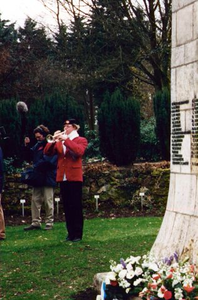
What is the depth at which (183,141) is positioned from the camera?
18.1 ft

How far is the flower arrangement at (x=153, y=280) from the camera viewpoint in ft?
14.5

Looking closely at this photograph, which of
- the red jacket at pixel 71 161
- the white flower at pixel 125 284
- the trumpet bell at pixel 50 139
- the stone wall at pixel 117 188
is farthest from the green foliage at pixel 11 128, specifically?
the white flower at pixel 125 284

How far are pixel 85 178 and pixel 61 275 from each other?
23.3ft

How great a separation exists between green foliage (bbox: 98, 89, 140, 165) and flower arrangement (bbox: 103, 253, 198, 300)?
31.5 ft

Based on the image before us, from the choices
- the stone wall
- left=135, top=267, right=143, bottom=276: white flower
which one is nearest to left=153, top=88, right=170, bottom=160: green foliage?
the stone wall

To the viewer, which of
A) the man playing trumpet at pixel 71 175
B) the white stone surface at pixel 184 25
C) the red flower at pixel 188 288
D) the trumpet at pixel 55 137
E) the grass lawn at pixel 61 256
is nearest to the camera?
the red flower at pixel 188 288

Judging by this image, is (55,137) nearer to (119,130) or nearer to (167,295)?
(167,295)

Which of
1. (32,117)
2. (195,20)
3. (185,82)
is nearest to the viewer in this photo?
(195,20)

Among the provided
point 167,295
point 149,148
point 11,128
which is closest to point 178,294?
point 167,295

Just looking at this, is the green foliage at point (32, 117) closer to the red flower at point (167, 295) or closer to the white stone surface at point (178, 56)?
the white stone surface at point (178, 56)

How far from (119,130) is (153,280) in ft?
34.2

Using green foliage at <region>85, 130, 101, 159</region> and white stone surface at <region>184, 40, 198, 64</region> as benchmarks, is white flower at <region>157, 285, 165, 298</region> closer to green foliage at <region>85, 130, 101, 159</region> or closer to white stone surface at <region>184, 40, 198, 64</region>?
white stone surface at <region>184, 40, 198, 64</region>

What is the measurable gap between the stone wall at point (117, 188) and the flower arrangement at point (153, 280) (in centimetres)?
841

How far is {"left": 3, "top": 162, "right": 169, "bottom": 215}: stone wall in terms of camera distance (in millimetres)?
13523
